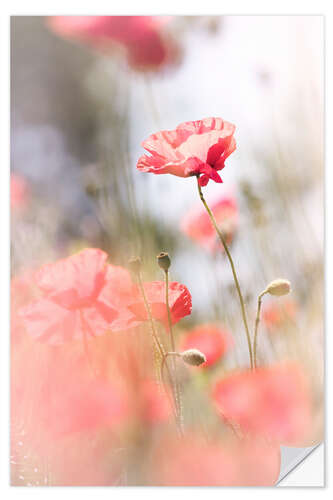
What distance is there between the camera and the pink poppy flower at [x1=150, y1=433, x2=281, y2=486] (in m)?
1.47

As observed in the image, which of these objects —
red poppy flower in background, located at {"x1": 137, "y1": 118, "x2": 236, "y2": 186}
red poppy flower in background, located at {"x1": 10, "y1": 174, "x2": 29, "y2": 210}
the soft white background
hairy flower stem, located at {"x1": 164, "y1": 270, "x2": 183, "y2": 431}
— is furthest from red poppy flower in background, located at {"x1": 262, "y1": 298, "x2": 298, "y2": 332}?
red poppy flower in background, located at {"x1": 10, "y1": 174, "x2": 29, "y2": 210}

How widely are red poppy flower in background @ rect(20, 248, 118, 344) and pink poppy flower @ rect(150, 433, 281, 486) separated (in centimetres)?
35

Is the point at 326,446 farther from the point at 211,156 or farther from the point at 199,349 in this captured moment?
the point at 211,156

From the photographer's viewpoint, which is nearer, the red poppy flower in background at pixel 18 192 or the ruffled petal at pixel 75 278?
the ruffled petal at pixel 75 278

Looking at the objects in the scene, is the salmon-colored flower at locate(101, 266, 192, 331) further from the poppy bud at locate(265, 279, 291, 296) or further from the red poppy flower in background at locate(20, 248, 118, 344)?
the poppy bud at locate(265, 279, 291, 296)

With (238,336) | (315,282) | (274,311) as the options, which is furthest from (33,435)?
(315,282)

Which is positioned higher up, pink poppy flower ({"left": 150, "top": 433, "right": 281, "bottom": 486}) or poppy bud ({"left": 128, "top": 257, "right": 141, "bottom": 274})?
poppy bud ({"left": 128, "top": 257, "right": 141, "bottom": 274})

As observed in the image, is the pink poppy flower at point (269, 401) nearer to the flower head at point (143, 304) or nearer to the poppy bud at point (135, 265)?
the flower head at point (143, 304)

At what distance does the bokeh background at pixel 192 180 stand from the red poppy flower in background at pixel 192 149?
31 millimetres

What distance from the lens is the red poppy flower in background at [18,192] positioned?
1.55 meters

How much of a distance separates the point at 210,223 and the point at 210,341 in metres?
0.29

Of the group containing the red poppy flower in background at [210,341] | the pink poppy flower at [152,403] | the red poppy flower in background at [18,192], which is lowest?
the pink poppy flower at [152,403]

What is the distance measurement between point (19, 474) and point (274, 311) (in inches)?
30.3

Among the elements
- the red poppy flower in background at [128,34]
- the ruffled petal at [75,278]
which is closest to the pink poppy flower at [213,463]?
the ruffled petal at [75,278]
